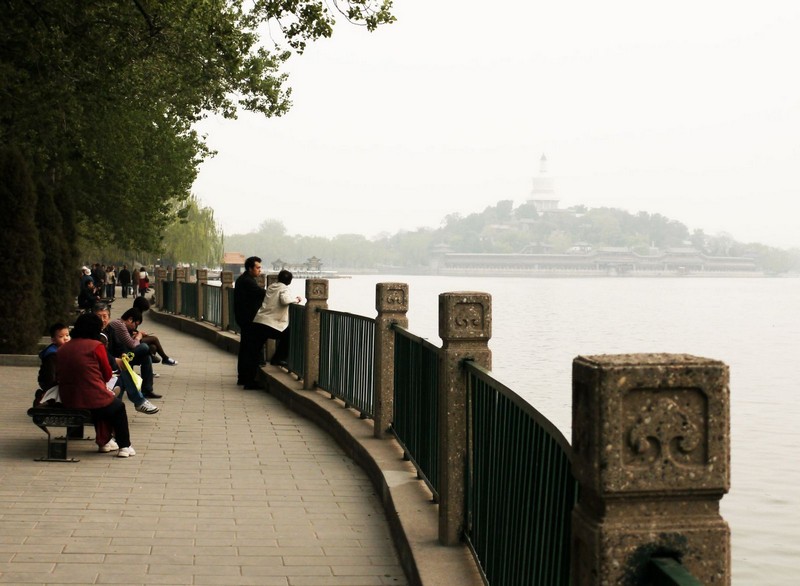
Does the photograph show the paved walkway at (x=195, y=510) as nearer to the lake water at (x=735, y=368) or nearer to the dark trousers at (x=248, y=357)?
the lake water at (x=735, y=368)

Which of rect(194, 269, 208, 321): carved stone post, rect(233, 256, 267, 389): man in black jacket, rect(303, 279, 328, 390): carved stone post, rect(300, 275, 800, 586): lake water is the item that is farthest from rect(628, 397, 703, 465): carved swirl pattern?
rect(194, 269, 208, 321): carved stone post

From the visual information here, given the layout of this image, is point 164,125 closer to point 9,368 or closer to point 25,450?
point 9,368

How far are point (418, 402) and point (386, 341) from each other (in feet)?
6.23

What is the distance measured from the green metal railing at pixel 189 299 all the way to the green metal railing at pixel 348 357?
19644 millimetres

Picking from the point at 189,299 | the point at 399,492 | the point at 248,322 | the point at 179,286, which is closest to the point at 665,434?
the point at 399,492

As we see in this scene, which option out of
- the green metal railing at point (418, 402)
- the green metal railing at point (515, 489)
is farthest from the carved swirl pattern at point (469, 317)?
the green metal railing at point (418, 402)

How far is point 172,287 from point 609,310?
249 feet

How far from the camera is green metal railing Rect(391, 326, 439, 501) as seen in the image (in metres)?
7.35

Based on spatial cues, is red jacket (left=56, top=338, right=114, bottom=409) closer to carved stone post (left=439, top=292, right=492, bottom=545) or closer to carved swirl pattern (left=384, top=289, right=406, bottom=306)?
carved swirl pattern (left=384, top=289, right=406, bottom=306)

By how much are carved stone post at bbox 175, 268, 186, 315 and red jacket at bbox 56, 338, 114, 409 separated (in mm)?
26449

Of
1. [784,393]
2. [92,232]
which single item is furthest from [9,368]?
[92,232]

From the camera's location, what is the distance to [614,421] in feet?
9.57

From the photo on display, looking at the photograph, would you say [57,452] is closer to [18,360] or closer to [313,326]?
[313,326]

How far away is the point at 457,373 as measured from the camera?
6.41m
